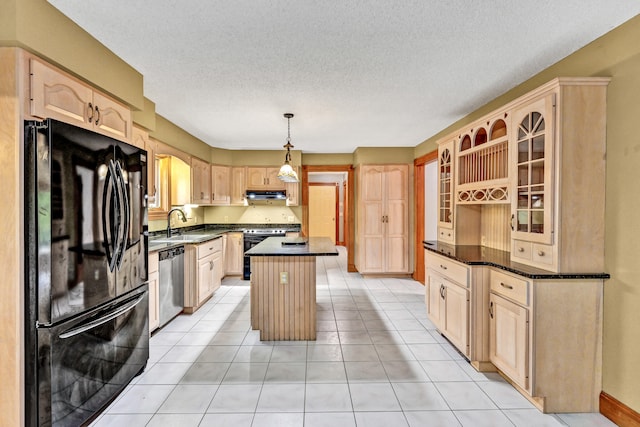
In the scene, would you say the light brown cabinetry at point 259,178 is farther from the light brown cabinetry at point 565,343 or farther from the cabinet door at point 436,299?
the light brown cabinetry at point 565,343

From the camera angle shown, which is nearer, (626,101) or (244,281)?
(626,101)

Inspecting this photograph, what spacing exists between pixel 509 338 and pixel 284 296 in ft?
6.22

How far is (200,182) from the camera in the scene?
5051 mm

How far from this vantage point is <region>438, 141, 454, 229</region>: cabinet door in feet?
11.0

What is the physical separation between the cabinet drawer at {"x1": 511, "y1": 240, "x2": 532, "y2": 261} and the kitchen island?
151 cm

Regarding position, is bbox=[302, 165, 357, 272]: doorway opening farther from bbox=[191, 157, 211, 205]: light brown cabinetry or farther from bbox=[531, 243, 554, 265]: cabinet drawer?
bbox=[531, 243, 554, 265]: cabinet drawer

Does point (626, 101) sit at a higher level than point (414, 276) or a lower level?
higher

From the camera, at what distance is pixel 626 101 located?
186 centimetres

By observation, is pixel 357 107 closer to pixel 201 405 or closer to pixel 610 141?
pixel 610 141

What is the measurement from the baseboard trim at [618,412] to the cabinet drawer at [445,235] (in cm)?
170

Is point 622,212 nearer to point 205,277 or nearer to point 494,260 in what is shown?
point 494,260

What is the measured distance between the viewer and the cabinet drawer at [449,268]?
2539mm

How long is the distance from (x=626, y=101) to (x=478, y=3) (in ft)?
3.73

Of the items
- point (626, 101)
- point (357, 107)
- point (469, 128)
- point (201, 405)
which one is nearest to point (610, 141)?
point (626, 101)
